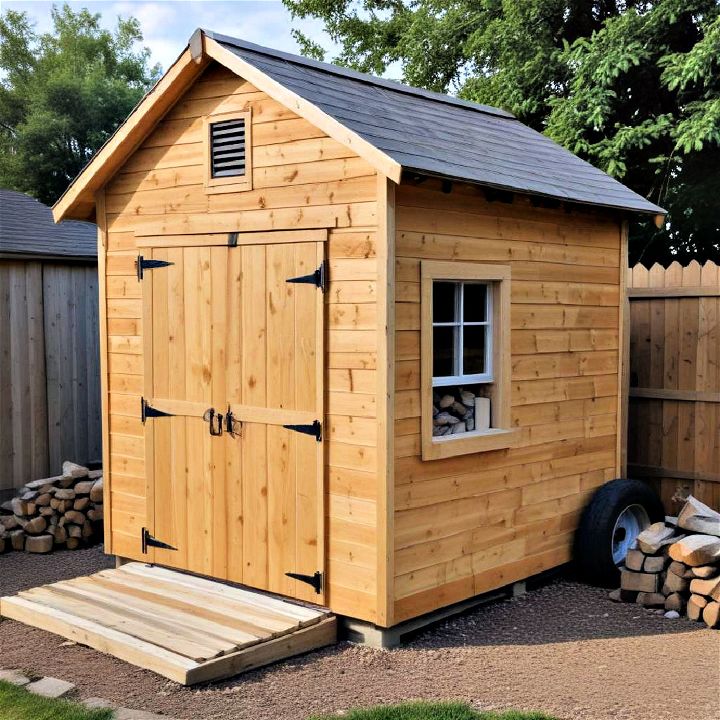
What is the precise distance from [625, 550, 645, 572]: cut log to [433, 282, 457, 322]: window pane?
90.2 inches

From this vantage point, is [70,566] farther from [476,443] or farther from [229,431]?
[476,443]

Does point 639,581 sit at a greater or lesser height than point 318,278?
lesser

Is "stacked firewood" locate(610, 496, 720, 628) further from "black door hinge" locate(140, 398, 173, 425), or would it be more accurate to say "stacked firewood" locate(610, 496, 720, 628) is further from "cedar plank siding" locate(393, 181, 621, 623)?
"black door hinge" locate(140, 398, 173, 425)

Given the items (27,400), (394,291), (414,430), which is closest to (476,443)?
(414,430)

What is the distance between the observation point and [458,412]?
6.67 m

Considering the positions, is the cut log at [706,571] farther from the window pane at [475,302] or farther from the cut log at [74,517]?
the cut log at [74,517]

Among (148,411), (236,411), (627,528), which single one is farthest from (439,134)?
(627,528)

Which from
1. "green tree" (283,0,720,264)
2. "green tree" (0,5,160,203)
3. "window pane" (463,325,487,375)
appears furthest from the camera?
"green tree" (0,5,160,203)

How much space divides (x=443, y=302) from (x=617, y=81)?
28.0 ft

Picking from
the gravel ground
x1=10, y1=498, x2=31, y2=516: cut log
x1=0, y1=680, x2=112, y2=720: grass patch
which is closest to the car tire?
the gravel ground

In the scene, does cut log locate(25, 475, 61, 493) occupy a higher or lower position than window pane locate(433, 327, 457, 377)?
lower

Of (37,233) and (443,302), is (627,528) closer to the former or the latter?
(443,302)

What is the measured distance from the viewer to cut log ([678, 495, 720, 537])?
6.82 m

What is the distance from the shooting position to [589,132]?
1350 centimetres
